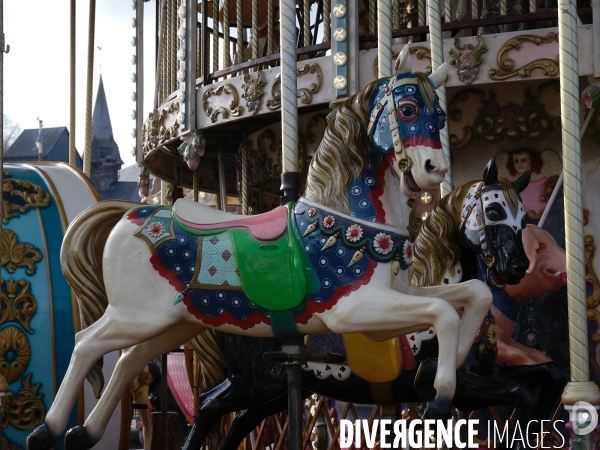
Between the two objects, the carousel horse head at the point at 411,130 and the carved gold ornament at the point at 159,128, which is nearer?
the carousel horse head at the point at 411,130

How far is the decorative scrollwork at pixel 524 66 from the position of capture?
7.50 meters

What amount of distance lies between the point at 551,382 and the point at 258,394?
1578 mm

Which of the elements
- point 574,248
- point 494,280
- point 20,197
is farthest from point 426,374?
point 20,197

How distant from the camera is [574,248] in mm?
4496

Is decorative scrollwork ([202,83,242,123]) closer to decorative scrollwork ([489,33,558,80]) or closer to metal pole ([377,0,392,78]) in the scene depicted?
decorative scrollwork ([489,33,558,80])

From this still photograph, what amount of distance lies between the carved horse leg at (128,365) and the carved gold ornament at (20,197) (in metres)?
1.63

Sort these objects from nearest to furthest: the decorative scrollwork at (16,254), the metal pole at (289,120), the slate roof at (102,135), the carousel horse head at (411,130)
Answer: the carousel horse head at (411,130), the metal pole at (289,120), the decorative scrollwork at (16,254), the slate roof at (102,135)

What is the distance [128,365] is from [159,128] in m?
5.26

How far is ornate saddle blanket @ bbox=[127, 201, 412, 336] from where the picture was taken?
424 cm

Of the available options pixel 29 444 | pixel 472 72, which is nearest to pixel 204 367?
pixel 29 444

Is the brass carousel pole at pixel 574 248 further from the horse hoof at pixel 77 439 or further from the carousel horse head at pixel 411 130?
the horse hoof at pixel 77 439

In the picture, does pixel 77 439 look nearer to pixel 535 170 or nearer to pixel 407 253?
pixel 407 253

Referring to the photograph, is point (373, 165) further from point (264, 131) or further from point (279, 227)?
point (264, 131)

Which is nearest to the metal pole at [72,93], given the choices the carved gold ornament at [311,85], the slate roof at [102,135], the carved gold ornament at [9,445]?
the carved gold ornament at [311,85]
